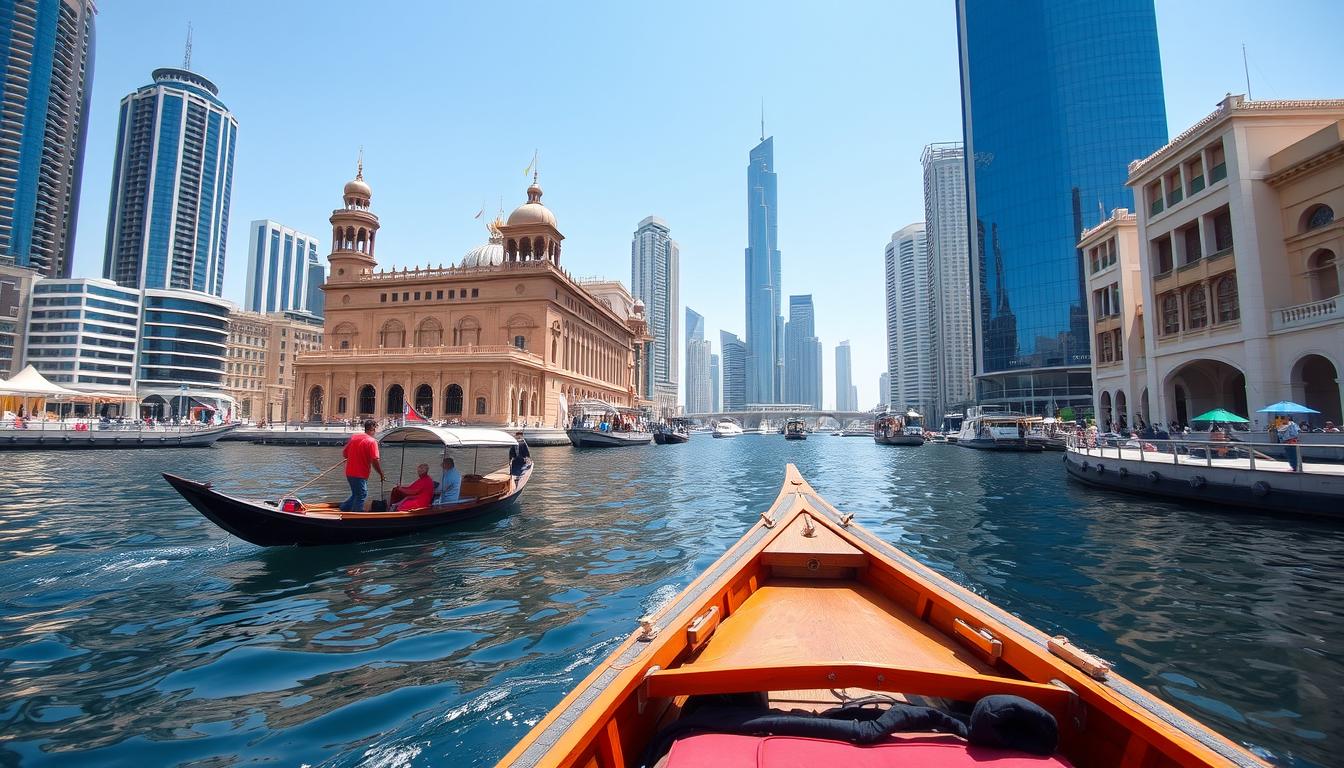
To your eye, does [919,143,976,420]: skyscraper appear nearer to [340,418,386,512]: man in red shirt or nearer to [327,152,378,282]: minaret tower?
[327,152,378,282]: minaret tower

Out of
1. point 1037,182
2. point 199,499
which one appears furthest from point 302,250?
point 199,499

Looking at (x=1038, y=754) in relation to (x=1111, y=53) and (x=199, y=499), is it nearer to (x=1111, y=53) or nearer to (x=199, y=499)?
(x=199, y=499)

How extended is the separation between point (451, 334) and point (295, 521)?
48.3 m

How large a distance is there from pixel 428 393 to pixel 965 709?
50316 millimetres

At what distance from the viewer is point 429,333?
177ft

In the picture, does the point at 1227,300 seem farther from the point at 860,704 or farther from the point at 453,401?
the point at 453,401

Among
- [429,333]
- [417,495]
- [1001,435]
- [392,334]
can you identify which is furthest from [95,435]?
[1001,435]

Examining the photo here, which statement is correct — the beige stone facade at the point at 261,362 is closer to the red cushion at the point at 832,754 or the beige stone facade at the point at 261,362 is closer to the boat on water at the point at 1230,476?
the boat on water at the point at 1230,476

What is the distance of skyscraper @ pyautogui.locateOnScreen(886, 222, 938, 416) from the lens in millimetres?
131500

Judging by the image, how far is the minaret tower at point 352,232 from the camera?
54156 millimetres

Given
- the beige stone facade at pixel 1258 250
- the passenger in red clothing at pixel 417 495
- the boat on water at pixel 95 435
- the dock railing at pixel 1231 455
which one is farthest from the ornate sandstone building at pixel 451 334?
the beige stone facade at pixel 1258 250

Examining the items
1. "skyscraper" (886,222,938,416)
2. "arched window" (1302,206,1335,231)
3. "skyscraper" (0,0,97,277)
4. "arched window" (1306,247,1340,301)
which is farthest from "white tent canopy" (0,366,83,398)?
"skyscraper" (886,222,938,416)

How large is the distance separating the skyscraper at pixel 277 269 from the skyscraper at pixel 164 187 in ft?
165

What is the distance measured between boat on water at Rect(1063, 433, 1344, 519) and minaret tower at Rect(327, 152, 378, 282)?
5931cm
